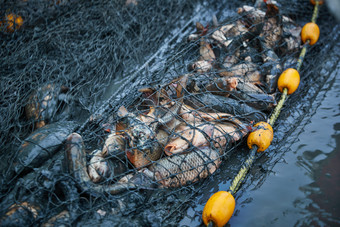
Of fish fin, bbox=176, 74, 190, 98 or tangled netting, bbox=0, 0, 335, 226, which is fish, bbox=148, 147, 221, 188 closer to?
tangled netting, bbox=0, 0, 335, 226

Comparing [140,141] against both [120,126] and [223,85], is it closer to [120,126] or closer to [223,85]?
[120,126]

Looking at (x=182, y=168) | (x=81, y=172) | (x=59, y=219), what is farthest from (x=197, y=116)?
(x=59, y=219)

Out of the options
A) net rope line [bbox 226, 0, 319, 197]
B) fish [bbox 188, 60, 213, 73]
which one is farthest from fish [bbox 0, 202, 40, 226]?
fish [bbox 188, 60, 213, 73]

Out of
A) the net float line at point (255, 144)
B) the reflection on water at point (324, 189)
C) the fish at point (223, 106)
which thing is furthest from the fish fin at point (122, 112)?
the reflection on water at point (324, 189)

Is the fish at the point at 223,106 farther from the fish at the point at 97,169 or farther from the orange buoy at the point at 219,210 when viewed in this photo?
the fish at the point at 97,169

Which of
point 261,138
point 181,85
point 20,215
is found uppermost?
point 181,85

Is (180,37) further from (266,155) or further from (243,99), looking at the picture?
(266,155)

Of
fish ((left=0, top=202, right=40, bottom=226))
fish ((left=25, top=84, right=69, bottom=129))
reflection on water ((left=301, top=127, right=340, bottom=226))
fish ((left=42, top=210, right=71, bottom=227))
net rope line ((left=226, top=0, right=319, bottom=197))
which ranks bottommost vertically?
reflection on water ((left=301, top=127, right=340, bottom=226))
